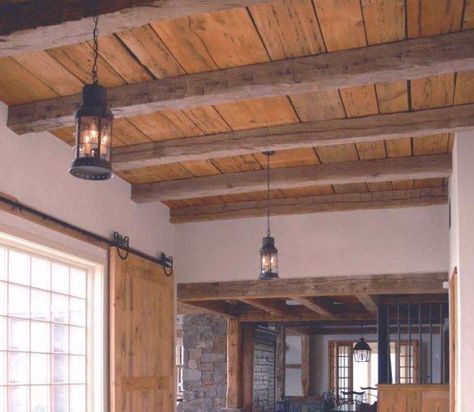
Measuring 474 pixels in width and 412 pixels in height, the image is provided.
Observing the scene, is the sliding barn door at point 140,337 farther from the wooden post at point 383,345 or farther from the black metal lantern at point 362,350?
the black metal lantern at point 362,350

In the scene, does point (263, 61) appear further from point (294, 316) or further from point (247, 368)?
point (247, 368)

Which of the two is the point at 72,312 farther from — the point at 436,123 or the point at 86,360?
the point at 436,123

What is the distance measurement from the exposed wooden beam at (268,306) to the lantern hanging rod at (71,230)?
225cm

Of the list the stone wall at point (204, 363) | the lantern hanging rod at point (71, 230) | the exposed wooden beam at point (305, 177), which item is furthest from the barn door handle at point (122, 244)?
the stone wall at point (204, 363)

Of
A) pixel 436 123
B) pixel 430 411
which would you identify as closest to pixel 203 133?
pixel 436 123

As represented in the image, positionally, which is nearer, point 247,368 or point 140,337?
point 140,337

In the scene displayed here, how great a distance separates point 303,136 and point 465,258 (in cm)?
137

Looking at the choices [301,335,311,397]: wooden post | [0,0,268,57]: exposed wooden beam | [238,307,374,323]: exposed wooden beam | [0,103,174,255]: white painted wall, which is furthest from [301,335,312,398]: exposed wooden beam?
[0,0,268,57]: exposed wooden beam

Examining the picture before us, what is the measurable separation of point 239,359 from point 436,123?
7.84m

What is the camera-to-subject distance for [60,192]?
539 centimetres

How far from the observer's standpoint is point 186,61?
13.7ft

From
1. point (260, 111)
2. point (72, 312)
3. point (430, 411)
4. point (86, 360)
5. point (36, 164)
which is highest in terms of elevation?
point (260, 111)

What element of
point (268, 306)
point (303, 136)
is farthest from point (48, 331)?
point (268, 306)

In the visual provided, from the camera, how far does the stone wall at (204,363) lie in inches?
492
